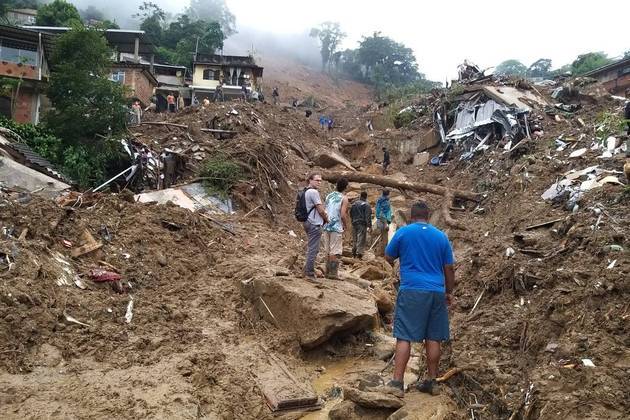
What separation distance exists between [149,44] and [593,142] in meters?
36.3

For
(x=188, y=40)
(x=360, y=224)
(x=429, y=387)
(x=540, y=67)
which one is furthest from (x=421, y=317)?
(x=540, y=67)

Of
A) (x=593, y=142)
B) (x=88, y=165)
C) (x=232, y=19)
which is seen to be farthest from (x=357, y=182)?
(x=232, y=19)

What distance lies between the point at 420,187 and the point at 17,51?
16.7m

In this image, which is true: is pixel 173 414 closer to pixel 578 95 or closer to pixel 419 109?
pixel 578 95

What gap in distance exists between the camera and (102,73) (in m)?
13.4

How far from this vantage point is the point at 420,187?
15.4 m

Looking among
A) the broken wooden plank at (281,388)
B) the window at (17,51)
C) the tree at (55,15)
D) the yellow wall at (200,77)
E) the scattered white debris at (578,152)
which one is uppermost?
the tree at (55,15)

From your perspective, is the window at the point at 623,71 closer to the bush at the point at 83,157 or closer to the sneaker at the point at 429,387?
the bush at the point at 83,157

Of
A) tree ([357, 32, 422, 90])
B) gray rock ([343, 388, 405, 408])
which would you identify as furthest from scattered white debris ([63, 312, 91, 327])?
tree ([357, 32, 422, 90])

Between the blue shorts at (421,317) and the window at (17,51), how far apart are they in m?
21.0

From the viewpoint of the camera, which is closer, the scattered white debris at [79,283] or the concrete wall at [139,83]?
the scattered white debris at [79,283]

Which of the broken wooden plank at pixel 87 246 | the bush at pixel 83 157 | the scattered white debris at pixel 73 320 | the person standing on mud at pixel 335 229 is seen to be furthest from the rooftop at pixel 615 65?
the scattered white debris at pixel 73 320

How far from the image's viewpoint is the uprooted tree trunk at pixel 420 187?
536 inches

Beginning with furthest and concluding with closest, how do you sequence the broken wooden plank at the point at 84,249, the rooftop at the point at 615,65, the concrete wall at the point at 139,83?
1. the concrete wall at the point at 139,83
2. the rooftop at the point at 615,65
3. the broken wooden plank at the point at 84,249
